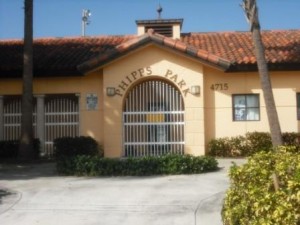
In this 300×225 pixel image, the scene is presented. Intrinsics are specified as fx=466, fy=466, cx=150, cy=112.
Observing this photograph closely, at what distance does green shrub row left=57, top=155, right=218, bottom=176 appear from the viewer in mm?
12219

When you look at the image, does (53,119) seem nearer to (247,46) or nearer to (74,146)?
(74,146)

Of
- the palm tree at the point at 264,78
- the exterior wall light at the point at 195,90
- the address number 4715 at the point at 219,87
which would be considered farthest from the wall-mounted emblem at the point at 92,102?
the palm tree at the point at 264,78

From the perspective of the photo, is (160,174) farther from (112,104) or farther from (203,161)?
(112,104)

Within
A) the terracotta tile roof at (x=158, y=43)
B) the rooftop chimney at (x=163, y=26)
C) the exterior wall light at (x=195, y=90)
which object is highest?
the rooftop chimney at (x=163, y=26)

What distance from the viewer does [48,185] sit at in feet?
36.0

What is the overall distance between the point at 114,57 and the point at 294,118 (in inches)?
272

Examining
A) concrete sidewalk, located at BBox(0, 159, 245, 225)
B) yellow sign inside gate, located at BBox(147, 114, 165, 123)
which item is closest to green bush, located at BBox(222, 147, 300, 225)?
concrete sidewalk, located at BBox(0, 159, 245, 225)

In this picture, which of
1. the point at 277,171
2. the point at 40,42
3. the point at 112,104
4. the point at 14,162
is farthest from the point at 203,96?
Result: the point at 277,171

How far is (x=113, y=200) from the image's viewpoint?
A: 927cm

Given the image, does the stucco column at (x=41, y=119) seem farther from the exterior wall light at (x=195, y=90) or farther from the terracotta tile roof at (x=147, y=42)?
the exterior wall light at (x=195, y=90)

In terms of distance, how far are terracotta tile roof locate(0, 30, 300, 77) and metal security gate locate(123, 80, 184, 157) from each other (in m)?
1.74

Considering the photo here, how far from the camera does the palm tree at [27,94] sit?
1563cm

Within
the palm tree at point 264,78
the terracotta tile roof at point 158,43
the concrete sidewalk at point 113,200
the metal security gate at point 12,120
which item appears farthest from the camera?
the metal security gate at point 12,120

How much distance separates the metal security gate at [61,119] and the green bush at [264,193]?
1183cm
